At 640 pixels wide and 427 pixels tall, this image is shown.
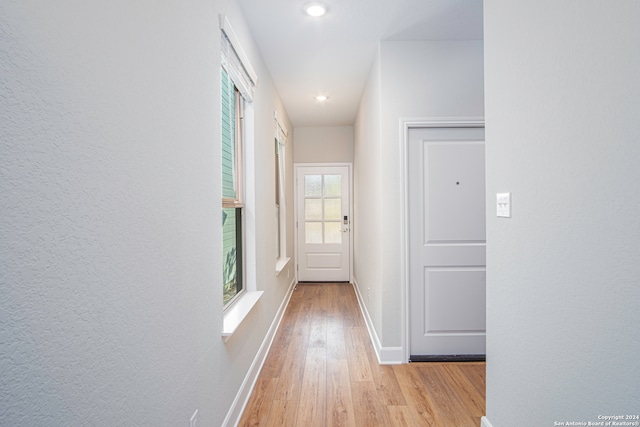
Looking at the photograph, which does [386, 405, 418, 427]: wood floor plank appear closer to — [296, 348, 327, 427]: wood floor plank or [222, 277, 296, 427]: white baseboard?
[296, 348, 327, 427]: wood floor plank

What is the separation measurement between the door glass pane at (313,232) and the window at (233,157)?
310 centimetres

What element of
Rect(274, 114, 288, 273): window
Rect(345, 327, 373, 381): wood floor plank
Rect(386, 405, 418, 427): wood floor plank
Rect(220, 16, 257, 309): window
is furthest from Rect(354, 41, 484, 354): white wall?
Rect(274, 114, 288, 273): window

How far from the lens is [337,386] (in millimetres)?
2293

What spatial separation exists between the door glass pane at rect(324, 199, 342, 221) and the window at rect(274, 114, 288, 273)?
1297 mm

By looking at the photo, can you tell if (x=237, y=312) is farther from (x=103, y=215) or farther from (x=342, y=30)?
(x=342, y=30)

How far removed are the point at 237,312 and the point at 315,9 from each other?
1.96m

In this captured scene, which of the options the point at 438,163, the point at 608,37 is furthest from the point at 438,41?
the point at 608,37

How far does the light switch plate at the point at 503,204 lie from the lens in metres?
1.43

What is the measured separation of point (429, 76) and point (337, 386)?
235 centimetres

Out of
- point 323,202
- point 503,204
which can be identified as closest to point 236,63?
point 503,204

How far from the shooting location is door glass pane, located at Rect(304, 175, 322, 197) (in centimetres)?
548

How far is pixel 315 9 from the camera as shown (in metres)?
2.21

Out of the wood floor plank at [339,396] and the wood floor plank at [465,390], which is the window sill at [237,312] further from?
the wood floor plank at [465,390]

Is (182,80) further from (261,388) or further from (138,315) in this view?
(261,388)
